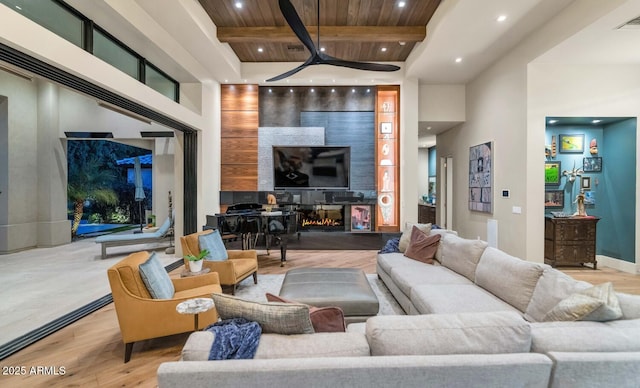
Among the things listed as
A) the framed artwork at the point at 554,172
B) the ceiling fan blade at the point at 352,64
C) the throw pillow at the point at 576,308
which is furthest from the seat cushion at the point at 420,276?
the framed artwork at the point at 554,172

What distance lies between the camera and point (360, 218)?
6.64m

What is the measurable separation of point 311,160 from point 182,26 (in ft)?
11.2

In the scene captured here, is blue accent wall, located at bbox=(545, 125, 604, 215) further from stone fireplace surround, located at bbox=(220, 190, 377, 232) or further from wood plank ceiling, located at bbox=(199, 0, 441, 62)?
stone fireplace surround, located at bbox=(220, 190, 377, 232)

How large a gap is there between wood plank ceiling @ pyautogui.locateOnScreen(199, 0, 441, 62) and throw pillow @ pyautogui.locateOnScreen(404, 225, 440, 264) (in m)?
3.52

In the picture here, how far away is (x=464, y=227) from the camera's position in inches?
258

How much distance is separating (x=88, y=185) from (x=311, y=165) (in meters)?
7.08

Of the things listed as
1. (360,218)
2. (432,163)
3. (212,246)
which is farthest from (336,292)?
(432,163)

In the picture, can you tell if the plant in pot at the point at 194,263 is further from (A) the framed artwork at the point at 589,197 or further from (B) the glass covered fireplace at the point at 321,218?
(A) the framed artwork at the point at 589,197

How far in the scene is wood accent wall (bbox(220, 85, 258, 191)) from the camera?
659 cm

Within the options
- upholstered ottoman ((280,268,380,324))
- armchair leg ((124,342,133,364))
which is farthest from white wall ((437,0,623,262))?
armchair leg ((124,342,133,364))

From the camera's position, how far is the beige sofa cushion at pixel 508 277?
2188 millimetres

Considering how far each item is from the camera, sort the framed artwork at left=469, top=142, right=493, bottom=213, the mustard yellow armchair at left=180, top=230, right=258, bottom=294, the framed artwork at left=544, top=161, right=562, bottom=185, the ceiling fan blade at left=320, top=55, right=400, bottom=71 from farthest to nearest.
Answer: the framed artwork at left=469, top=142, right=493, bottom=213 < the framed artwork at left=544, top=161, right=562, bottom=185 < the ceiling fan blade at left=320, top=55, right=400, bottom=71 < the mustard yellow armchair at left=180, top=230, right=258, bottom=294

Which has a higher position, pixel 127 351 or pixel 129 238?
pixel 129 238

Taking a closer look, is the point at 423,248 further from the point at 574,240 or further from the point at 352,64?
the point at 574,240
